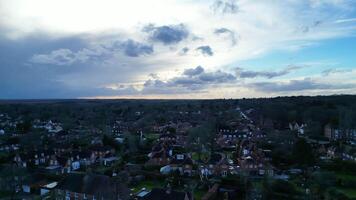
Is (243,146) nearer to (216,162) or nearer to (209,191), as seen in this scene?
(216,162)

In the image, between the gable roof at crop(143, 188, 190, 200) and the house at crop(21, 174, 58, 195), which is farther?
the house at crop(21, 174, 58, 195)

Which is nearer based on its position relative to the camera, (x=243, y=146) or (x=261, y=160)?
(x=261, y=160)

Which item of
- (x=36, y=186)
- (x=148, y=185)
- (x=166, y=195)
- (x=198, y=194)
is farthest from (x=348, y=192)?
(x=36, y=186)

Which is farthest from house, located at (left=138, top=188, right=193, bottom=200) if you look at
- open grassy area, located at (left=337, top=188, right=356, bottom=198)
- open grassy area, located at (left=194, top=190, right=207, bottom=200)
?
open grassy area, located at (left=337, top=188, right=356, bottom=198)

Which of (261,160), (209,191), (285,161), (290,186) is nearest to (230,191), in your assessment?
(209,191)

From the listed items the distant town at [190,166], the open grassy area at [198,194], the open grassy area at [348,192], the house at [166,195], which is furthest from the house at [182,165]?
the open grassy area at [348,192]

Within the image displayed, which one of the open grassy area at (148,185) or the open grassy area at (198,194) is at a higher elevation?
the open grassy area at (198,194)

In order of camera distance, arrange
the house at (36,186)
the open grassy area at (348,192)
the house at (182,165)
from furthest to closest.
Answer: the house at (182,165) → the house at (36,186) → the open grassy area at (348,192)

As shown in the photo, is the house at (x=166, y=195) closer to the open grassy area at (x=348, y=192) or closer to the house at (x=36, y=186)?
the house at (x=36, y=186)

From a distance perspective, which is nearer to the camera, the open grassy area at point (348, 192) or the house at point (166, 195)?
the house at point (166, 195)

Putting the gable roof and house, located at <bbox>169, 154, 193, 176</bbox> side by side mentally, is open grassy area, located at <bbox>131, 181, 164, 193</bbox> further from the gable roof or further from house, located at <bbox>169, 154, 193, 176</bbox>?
the gable roof

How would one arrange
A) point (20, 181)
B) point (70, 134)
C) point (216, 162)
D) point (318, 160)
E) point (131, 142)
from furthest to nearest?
1. point (70, 134)
2. point (131, 142)
3. point (318, 160)
4. point (216, 162)
5. point (20, 181)
